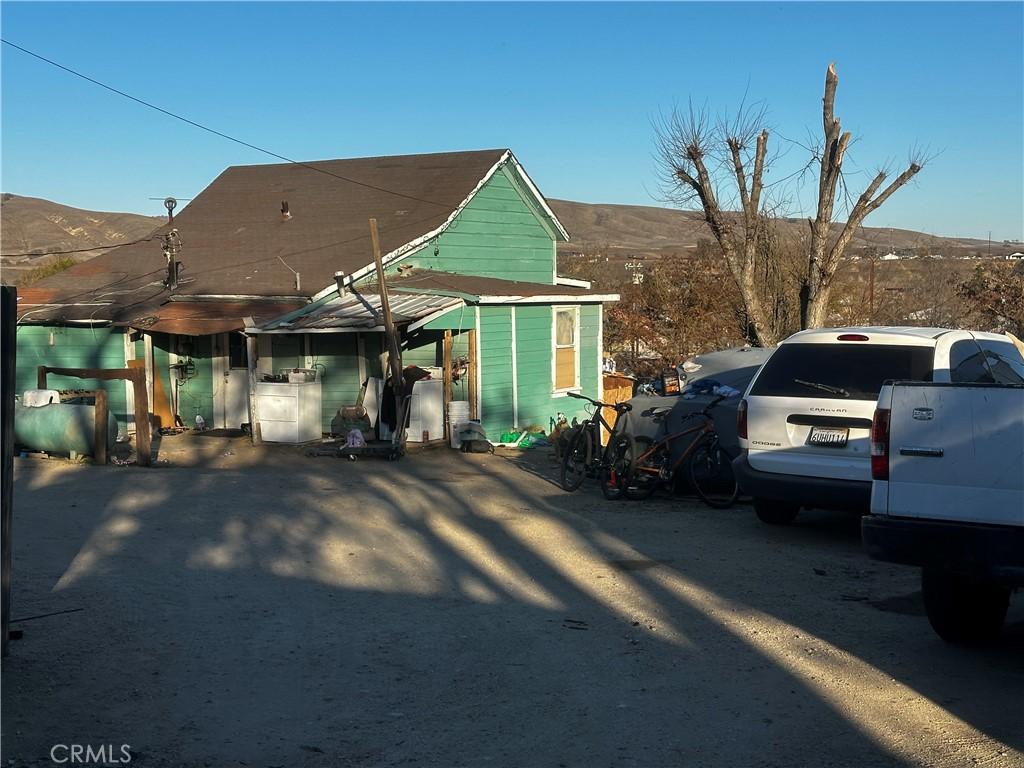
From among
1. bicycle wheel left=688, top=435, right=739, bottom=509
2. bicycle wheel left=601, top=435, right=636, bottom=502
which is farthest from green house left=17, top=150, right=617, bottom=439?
bicycle wheel left=688, top=435, right=739, bottom=509

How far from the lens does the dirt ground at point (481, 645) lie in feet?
16.8

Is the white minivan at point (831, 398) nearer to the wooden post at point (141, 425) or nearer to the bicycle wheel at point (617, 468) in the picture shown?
the bicycle wheel at point (617, 468)

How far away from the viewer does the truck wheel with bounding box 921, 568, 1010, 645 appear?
653 centimetres

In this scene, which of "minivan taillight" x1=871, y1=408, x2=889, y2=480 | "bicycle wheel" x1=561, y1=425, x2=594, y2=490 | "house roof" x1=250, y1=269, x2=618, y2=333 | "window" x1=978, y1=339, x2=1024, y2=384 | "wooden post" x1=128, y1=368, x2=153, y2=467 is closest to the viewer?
"minivan taillight" x1=871, y1=408, x2=889, y2=480

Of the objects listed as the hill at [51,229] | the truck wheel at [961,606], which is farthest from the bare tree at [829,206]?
the hill at [51,229]

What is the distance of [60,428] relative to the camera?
614 inches

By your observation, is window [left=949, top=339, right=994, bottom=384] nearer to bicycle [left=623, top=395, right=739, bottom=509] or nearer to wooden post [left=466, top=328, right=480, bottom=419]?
bicycle [left=623, top=395, right=739, bottom=509]

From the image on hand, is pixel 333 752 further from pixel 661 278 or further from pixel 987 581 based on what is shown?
pixel 661 278

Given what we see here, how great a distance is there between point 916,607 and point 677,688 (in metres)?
2.67

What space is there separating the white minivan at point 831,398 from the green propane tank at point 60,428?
9.76 m

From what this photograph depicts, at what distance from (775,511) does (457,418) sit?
7.53m

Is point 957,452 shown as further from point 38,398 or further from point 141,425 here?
point 38,398

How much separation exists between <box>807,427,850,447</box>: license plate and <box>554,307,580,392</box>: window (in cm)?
1190
